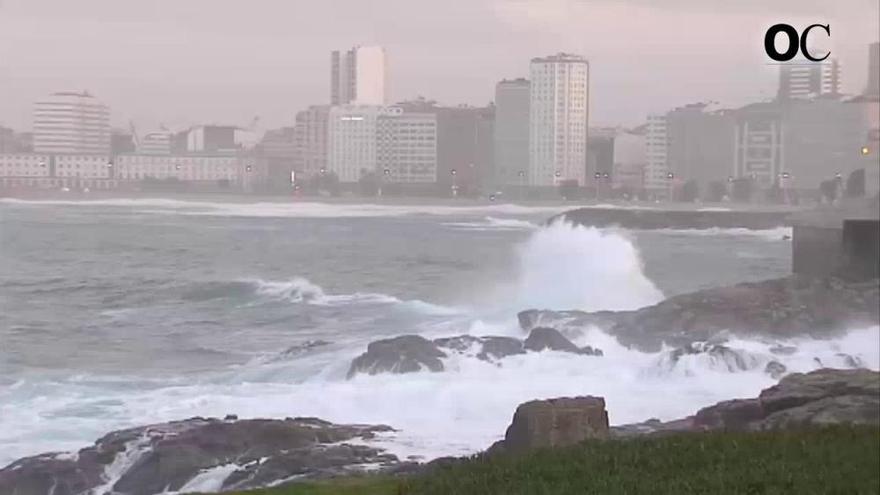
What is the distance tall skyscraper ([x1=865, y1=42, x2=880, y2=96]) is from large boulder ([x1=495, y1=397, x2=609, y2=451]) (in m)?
2.06

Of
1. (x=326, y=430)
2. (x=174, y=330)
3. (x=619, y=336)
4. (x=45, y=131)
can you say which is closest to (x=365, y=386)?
(x=326, y=430)

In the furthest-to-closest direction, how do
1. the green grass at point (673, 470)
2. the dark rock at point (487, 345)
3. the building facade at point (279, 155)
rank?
the dark rock at point (487, 345) < the building facade at point (279, 155) < the green grass at point (673, 470)

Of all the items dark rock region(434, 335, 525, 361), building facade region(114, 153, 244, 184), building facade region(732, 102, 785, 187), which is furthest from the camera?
building facade region(732, 102, 785, 187)

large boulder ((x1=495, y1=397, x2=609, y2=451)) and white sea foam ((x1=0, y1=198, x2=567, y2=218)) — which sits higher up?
white sea foam ((x1=0, y1=198, x2=567, y2=218))

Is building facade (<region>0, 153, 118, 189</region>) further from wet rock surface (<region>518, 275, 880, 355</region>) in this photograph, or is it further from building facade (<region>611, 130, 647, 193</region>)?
building facade (<region>611, 130, 647, 193</region>)

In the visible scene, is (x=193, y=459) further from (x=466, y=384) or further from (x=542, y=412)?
(x=542, y=412)

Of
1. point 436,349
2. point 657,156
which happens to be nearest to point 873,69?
point 657,156

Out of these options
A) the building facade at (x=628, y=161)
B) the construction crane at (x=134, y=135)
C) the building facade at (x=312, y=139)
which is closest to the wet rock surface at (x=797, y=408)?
the building facade at (x=628, y=161)

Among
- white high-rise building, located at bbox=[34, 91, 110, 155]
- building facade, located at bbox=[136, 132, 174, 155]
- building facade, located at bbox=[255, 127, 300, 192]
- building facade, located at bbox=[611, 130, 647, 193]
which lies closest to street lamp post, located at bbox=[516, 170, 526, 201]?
building facade, located at bbox=[611, 130, 647, 193]

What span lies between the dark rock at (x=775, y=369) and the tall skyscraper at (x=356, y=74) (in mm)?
2218

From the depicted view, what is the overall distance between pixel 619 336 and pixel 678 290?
36cm

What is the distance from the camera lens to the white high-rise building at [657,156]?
625 centimetres

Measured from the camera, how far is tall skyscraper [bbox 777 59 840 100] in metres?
6.32

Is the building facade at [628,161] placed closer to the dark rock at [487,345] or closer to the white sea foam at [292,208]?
the white sea foam at [292,208]
